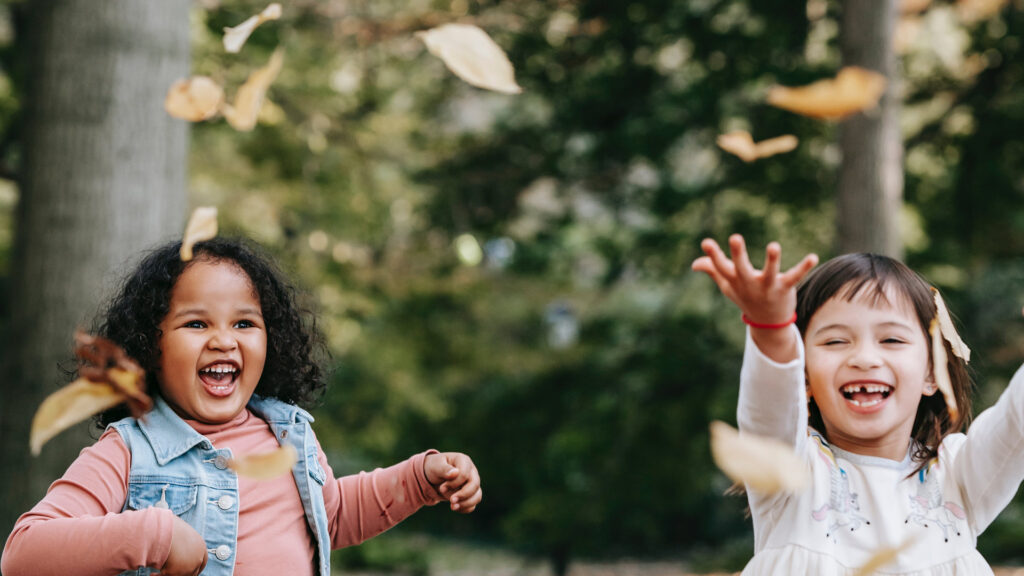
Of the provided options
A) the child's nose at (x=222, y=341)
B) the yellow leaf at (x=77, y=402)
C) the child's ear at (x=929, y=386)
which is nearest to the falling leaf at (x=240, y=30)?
the child's nose at (x=222, y=341)

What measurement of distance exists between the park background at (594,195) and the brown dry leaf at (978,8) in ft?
0.07

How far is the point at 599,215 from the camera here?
7.62 metres

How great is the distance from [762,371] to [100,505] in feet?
3.64

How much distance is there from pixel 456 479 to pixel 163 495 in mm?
530

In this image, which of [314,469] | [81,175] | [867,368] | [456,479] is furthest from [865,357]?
[81,175]

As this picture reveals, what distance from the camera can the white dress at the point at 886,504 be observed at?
1791mm

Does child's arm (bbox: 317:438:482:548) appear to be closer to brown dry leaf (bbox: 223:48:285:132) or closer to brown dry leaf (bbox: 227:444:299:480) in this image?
brown dry leaf (bbox: 227:444:299:480)

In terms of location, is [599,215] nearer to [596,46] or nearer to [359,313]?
[596,46]

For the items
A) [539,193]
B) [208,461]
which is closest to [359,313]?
[539,193]

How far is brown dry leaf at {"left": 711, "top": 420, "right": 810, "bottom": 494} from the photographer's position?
60.3 inches

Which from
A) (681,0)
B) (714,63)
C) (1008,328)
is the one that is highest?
(681,0)

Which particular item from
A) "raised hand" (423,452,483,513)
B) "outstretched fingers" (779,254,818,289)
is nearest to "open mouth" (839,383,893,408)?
"outstretched fingers" (779,254,818,289)

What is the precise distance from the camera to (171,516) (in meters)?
1.57

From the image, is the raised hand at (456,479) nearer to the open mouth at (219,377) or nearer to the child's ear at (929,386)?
the open mouth at (219,377)
